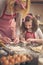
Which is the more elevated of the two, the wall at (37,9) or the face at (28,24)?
the wall at (37,9)

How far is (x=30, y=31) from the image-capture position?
2.82 feet

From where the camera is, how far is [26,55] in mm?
834

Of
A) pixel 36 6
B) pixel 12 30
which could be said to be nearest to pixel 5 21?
pixel 12 30

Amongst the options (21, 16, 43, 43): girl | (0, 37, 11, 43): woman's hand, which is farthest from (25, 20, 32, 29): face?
(0, 37, 11, 43): woman's hand

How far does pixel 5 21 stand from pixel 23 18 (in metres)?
0.08

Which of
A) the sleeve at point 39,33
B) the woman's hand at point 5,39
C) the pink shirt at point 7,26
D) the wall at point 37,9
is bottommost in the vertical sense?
the woman's hand at point 5,39

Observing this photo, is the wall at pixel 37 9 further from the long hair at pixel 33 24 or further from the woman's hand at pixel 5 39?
the woman's hand at pixel 5 39

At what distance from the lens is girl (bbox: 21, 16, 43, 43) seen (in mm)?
850

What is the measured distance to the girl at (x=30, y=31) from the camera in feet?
2.79

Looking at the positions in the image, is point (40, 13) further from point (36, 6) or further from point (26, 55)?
point (26, 55)

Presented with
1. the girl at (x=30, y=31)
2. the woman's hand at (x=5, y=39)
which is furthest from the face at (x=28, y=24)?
the woman's hand at (x=5, y=39)

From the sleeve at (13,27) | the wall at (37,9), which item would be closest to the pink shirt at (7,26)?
the sleeve at (13,27)

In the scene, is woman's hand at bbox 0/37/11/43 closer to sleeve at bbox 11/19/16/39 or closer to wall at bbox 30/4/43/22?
sleeve at bbox 11/19/16/39

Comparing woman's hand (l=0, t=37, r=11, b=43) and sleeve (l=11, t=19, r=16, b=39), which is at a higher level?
sleeve (l=11, t=19, r=16, b=39)
